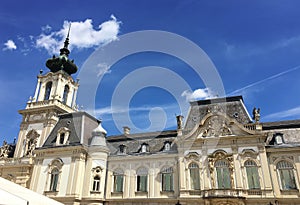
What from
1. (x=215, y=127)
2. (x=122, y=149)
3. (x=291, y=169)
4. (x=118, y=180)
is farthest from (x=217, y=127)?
(x=118, y=180)

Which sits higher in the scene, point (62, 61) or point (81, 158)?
point (62, 61)

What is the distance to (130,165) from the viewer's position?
95.9 feet

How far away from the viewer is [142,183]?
2808cm

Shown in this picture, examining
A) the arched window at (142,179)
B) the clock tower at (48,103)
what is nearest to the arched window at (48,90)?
the clock tower at (48,103)

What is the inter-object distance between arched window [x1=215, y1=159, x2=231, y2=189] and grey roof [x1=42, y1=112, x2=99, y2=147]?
1618 centimetres

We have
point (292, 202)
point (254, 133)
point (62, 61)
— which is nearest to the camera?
point (292, 202)

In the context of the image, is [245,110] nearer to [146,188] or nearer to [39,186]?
[146,188]

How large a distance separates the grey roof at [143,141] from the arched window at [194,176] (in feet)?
9.86

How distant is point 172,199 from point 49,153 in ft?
53.8

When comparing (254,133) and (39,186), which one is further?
(39,186)

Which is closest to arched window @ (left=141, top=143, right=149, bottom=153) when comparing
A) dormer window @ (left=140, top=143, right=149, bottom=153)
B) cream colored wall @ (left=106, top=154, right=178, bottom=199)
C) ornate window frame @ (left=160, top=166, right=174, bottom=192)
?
dormer window @ (left=140, top=143, right=149, bottom=153)

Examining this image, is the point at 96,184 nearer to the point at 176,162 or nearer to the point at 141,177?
the point at 141,177

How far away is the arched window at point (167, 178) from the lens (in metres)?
26.8

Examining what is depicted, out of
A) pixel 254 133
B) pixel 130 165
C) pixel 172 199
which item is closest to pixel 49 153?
pixel 130 165
